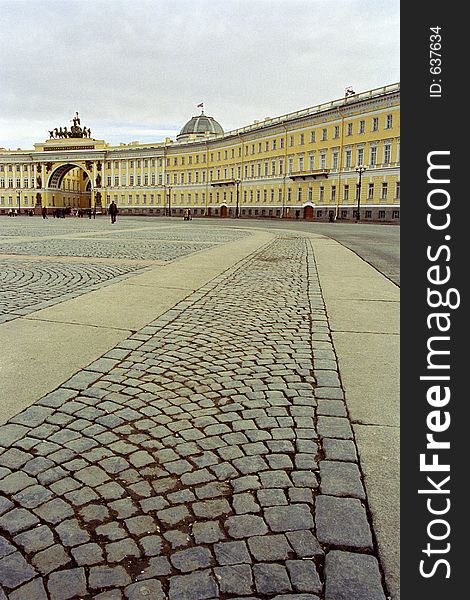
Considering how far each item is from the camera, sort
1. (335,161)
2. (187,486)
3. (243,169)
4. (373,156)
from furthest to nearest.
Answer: (243,169), (335,161), (373,156), (187,486)

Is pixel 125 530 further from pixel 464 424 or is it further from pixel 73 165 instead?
pixel 73 165

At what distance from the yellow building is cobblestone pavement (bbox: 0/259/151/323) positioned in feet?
94.3

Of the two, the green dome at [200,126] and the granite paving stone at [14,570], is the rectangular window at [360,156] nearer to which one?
the green dome at [200,126]

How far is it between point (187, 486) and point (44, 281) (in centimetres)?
795

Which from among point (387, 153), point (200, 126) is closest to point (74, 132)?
point (200, 126)

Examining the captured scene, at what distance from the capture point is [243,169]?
93000mm

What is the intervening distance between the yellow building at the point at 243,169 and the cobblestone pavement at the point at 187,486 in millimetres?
34387

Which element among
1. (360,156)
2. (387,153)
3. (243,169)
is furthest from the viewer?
(243,169)

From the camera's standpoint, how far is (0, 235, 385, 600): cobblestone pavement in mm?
2238

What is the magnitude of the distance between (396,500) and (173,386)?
87.2 inches

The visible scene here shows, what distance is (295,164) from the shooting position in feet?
264

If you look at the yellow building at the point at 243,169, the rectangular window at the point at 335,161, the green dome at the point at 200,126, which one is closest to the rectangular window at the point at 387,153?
the yellow building at the point at 243,169

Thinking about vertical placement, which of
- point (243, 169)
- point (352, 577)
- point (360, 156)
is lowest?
point (352, 577)

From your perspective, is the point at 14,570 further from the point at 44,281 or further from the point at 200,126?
the point at 200,126
